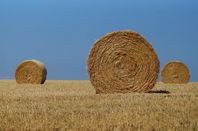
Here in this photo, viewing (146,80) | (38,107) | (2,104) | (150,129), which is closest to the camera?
(150,129)

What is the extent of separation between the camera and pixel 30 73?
21.3 metres

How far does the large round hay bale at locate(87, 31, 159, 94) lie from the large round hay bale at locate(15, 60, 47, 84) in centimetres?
812

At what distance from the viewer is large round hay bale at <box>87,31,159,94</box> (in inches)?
524

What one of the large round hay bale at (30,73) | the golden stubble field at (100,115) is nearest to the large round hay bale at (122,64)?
the golden stubble field at (100,115)

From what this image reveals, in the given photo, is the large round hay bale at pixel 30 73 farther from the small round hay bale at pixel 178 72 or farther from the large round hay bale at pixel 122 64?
the large round hay bale at pixel 122 64

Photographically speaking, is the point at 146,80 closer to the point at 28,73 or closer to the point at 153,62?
the point at 153,62

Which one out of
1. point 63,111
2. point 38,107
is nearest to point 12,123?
point 63,111

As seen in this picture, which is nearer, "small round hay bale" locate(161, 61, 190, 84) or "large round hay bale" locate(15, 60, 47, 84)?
"large round hay bale" locate(15, 60, 47, 84)

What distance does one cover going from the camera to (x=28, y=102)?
32.1 feet

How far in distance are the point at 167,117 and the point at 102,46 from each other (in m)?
6.54

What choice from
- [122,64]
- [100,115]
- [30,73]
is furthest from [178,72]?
[100,115]

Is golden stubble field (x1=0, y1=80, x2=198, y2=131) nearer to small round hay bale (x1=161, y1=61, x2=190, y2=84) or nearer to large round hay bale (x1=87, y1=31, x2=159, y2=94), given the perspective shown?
large round hay bale (x1=87, y1=31, x2=159, y2=94)

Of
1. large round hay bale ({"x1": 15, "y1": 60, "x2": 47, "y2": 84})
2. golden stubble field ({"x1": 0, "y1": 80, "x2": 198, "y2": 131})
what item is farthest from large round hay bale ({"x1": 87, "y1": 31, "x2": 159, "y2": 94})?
large round hay bale ({"x1": 15, "y1": 60, "x2": 47, "y2": 84})

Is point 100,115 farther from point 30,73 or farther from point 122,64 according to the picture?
point 30,73
